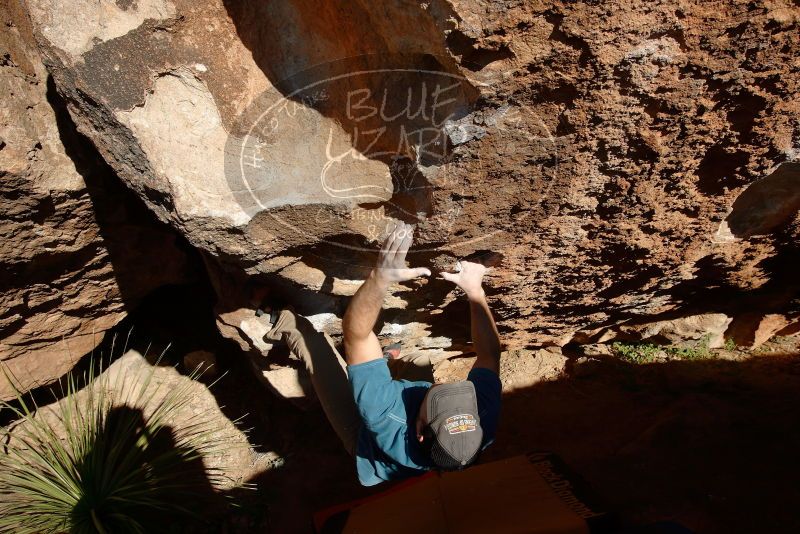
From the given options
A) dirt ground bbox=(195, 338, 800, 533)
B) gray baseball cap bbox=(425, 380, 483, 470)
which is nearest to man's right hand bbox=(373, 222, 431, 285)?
gray baseball cap bbox=(425, 380, 483, 470)

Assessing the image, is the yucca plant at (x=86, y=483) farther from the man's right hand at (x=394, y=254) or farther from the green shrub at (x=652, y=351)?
the green shrub at (x=652, y=351)

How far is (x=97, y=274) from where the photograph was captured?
2.50 meters

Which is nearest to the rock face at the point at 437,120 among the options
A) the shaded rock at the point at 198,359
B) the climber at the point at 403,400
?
the climber at the point at 403,400

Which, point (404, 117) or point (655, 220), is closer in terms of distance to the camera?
point (404, 117)

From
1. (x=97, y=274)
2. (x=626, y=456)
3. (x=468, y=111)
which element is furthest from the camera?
(x=626, y=456)

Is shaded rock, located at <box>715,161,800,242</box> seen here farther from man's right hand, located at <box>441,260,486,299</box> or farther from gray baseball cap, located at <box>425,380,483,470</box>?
gray baseball cap, located at <box>425,380,483,470</box>

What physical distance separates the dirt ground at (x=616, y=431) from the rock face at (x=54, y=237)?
0.78 metres

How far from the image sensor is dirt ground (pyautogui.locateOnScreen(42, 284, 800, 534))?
8.32 ft

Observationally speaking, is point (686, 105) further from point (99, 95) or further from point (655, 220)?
point (99, 95)

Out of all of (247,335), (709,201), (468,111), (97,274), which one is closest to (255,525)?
(247,335)

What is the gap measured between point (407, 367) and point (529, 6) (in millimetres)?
2125

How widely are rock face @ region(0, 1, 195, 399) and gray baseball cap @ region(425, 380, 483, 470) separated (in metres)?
1.79

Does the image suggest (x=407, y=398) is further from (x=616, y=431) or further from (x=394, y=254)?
(x=616, y=431)

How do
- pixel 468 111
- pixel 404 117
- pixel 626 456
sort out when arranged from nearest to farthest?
pixel 468 111 → pixel 404 117 → pixel 626 456
